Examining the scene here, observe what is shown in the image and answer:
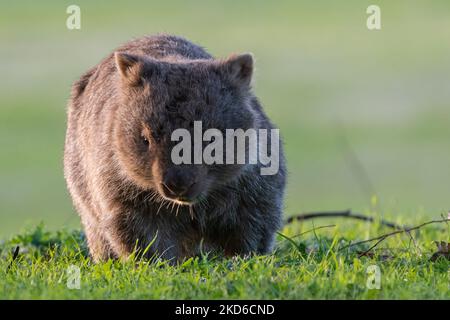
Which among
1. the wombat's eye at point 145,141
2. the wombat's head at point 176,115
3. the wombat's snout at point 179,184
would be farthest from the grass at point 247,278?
the wombat's eye at point 145,141

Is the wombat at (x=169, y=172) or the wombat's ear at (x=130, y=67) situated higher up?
the wombat's ear at (x=130, y=67)

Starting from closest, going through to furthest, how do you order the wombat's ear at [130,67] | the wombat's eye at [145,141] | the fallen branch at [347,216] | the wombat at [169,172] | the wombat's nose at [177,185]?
the wombat's nose at [177,185] → the wombat at [169,172] → the wombat's eye at [145,141] → the wombat's ear at [130,67] → the fallen branch at [347,216]

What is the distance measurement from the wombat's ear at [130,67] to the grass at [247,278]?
149cm

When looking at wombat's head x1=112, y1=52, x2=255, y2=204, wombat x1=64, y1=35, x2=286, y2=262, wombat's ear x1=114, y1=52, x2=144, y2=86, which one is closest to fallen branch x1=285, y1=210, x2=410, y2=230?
wombat x1=64, y1=35, x2=286, y2=262

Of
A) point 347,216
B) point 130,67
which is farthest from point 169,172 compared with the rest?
point 347,216

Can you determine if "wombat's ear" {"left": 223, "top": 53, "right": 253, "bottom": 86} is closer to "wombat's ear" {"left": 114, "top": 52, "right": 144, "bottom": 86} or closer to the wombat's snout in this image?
"wombat's ear" {"left": 114, "top": 52, "right": 144, "bottom": 86}

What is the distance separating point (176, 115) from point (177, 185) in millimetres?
566

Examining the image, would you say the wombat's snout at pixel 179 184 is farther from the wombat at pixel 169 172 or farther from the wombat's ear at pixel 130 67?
the wombat's ear at pixel 130 67

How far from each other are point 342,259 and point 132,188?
6.38ft

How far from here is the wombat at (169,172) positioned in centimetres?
792

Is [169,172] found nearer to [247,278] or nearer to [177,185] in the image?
[177,185]
